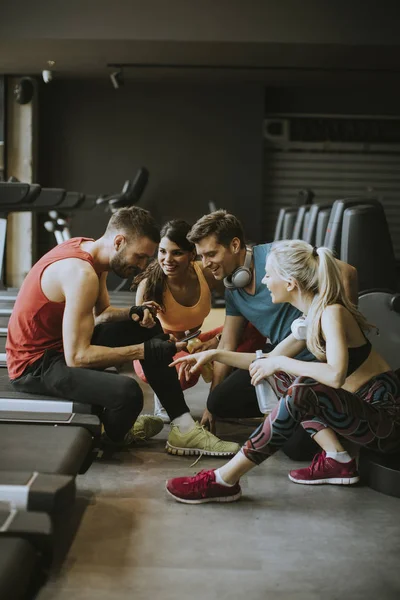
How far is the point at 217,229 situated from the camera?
2.93 meters

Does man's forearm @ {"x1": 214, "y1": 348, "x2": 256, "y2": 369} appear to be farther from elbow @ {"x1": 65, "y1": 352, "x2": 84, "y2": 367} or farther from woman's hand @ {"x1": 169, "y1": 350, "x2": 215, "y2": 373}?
elbow @ {"x1": 65, "y1": 352, "x2": 84, "y2": 367}

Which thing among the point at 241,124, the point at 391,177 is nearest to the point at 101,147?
the point at 241,124

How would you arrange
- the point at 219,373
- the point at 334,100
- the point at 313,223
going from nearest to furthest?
the point at 219,373 < the point at 313,223 < the point at 334,100

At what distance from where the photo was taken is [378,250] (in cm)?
371

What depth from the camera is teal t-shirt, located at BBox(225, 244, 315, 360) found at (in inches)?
119

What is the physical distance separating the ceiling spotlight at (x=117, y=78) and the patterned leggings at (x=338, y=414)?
278 inches

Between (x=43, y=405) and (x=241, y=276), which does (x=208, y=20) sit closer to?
(x=241, y=276)

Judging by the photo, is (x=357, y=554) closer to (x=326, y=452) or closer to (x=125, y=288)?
(x=326, y=452)

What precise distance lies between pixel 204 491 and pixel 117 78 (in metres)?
7.38

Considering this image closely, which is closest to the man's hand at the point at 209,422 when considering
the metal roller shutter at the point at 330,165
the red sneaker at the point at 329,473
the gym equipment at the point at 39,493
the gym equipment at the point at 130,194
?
the red sneaker at the point at 329,473

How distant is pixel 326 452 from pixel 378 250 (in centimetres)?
132

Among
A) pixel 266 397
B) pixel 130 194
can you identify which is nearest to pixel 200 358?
pixel 266 397

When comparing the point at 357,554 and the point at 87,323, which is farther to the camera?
the point at 87,323

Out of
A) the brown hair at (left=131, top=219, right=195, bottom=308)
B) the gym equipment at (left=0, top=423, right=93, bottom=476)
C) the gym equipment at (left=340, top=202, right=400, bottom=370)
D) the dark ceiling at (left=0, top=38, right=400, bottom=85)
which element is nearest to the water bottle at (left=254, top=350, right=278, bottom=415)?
the gym equipment at (left=0, top=423, right=93, bottom=476)
